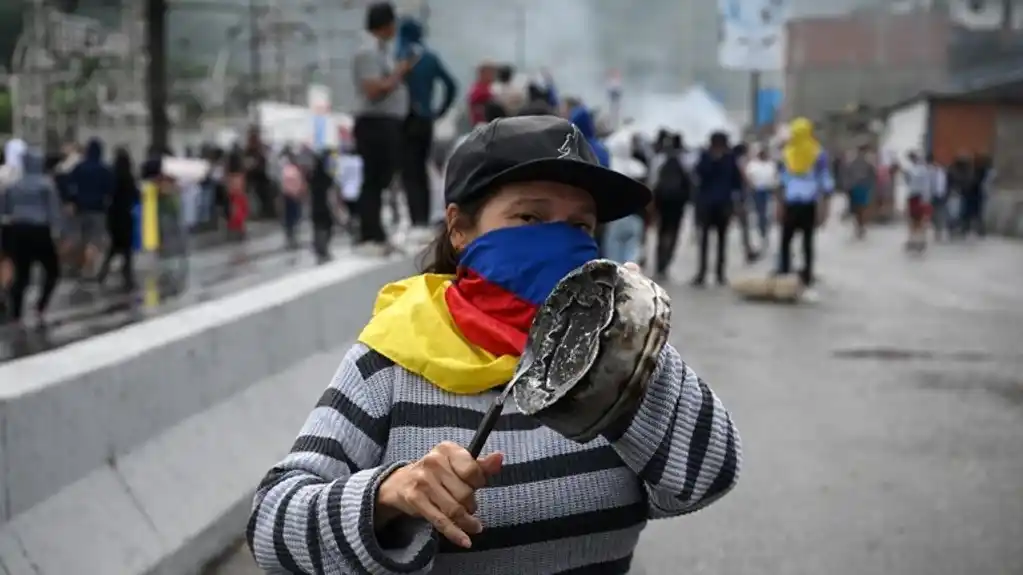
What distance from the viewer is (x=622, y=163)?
15438mm

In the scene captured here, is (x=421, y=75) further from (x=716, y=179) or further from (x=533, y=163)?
(x=533, y=163)

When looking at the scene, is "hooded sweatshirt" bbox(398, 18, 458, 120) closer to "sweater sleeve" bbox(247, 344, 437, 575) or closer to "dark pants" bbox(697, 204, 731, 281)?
"dark pants" bbox(697, 204, 731, 281)

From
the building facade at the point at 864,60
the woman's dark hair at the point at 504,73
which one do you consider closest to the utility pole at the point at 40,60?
the woman's dark hair at the point at 504,73

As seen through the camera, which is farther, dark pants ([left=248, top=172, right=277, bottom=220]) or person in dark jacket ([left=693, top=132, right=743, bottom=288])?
dark pants ([left=248, top=172, right=277, bottom=220])

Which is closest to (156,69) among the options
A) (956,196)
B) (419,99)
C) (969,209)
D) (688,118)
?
(688,118)

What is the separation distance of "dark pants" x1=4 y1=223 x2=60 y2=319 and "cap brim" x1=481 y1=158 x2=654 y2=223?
13.9 m

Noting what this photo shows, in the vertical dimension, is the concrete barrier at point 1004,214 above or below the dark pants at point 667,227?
below

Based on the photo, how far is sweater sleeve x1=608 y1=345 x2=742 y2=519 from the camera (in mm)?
2201

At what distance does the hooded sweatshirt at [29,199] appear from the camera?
603 inches

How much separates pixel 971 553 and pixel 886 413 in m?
3.05

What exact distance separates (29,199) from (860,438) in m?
10.1

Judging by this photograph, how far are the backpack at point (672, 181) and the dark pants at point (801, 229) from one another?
6.05ft

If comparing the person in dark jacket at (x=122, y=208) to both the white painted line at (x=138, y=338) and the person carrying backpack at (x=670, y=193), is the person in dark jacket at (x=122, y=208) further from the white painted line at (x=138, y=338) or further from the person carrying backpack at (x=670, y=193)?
the white painted line at (x=138, y=338)

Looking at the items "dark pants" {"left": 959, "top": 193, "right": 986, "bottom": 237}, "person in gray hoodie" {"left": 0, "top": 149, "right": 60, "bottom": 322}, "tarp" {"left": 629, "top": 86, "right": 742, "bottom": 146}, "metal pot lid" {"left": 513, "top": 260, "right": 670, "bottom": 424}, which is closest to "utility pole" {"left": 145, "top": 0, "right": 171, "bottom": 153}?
"tarp" {"left": 629, "top": 86, "right": 742, "bottom": 146}
